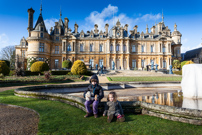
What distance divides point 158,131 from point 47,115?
3307 millimetres

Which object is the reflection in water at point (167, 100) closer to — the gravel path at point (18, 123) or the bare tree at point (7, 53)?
the gravel path at point (18, 123)

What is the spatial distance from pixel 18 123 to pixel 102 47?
3674 centimetres

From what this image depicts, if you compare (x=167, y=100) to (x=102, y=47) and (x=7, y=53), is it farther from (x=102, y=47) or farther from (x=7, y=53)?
(x=7, y=53)

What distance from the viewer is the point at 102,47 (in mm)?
39500

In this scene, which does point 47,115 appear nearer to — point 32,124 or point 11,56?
point 32,124

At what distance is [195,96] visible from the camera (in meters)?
5.69

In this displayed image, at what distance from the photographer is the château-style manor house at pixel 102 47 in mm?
37438

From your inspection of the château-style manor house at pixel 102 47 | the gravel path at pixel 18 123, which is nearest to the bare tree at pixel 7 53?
the château-style manor house at pixel 102 47

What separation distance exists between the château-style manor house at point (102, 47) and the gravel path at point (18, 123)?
33238mm

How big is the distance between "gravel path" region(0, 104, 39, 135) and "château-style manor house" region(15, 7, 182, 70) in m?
33.2

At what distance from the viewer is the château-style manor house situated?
37.4 metres

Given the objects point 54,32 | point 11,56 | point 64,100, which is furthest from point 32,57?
point 64,100

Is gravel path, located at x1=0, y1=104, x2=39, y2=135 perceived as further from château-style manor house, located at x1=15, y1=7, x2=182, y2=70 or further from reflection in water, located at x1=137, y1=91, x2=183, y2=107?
château-style manor house, located at x1=15, y1=7, x2=182, y2=70

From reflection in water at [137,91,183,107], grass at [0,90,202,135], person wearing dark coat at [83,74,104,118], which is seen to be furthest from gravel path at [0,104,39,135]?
reflection in water at [137,91,183,107]
